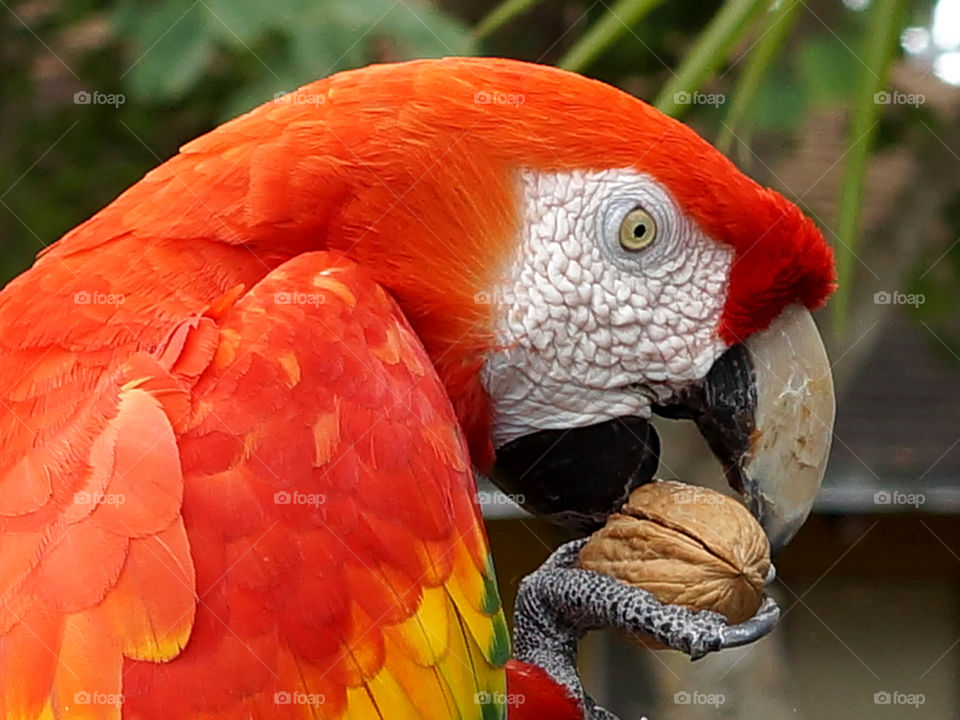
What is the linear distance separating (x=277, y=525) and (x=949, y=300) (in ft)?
5.50

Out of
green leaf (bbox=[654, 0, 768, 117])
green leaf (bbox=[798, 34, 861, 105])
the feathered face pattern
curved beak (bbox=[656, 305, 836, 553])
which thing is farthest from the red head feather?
green leaf (bbox=[798, 34, 861, 105])

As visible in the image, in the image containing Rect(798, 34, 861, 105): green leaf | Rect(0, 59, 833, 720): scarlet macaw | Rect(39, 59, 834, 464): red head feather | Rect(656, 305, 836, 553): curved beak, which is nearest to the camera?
Rect(0, 59, 833, 720): scarlet macaw

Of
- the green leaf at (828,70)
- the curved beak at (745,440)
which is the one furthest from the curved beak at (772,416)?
the green leaf at (828,70)

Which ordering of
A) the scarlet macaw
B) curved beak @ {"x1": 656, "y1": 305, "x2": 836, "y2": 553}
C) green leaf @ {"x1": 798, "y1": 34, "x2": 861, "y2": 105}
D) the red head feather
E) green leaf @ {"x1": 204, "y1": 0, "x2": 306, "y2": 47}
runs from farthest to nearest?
green leaf @ {"x1": 798, "y1": 34, "x2": 861, "y2": 105}
green leaf @ {"x1": 204, "y1": 0, "x2": 306, "y2": 47}
curved beak @ {"x1": 656, "y1": 305, "x2": 836, "y2": 553}
the red head feather
the scarlet macaw

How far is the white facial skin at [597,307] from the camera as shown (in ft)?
3.62

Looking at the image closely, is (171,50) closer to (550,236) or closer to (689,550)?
(550,236)

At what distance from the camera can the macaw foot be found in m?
1.06

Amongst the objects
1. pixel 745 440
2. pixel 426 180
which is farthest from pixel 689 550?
pixel 426 180

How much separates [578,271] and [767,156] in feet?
3.98

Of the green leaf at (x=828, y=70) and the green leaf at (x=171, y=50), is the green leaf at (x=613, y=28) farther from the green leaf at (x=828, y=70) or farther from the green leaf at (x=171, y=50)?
the green leaf at (x=171, y=50)

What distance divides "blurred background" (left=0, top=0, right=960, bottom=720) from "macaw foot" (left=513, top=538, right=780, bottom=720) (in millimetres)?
564

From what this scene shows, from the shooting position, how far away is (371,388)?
0.95m

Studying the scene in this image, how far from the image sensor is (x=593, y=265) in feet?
3.67

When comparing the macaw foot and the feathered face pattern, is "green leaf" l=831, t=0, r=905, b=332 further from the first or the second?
the macaw foot
